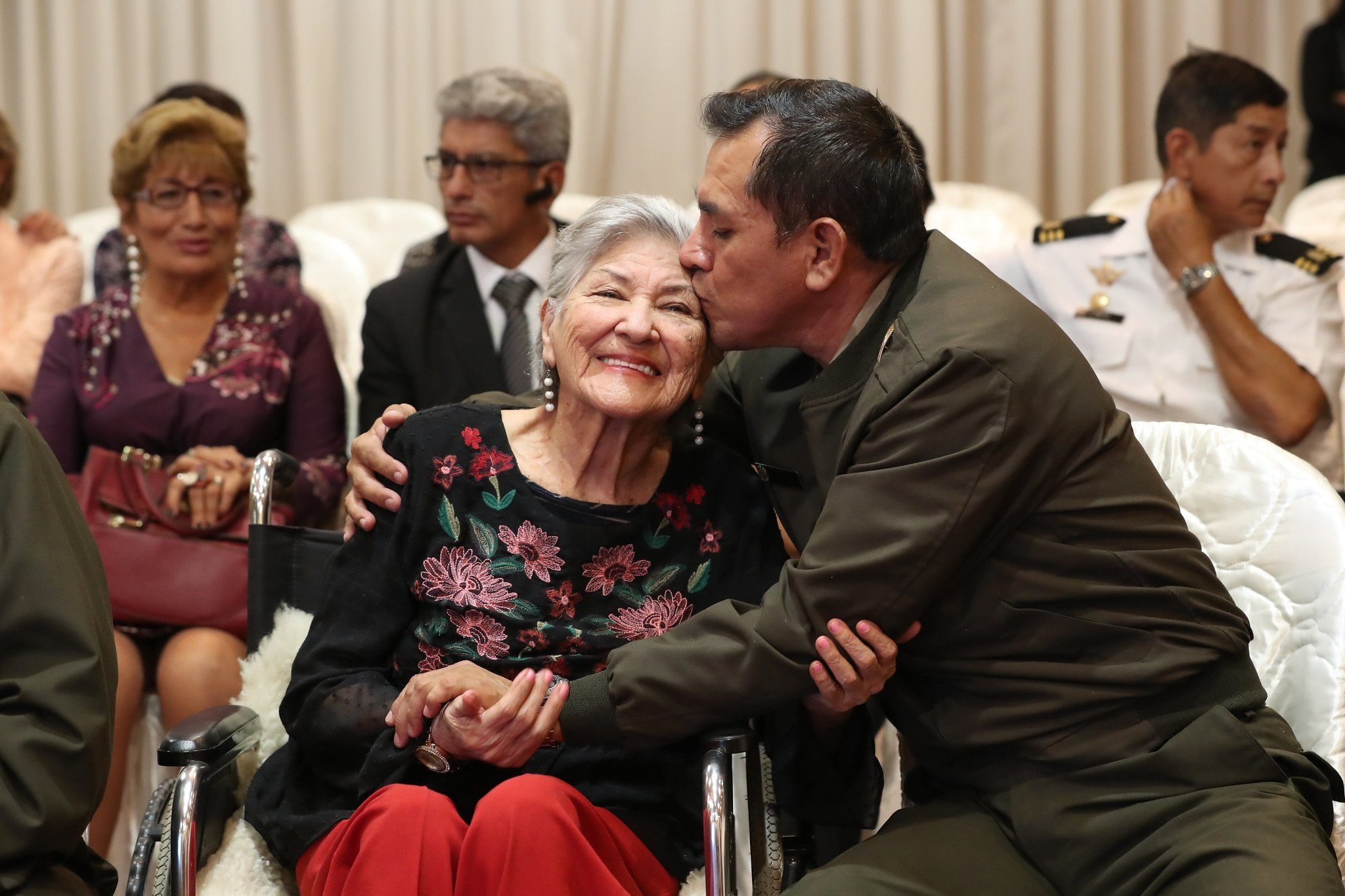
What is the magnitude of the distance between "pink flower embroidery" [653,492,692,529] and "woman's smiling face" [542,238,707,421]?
0.12m

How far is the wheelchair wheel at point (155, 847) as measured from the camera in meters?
1.82

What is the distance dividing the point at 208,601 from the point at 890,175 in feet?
5.33

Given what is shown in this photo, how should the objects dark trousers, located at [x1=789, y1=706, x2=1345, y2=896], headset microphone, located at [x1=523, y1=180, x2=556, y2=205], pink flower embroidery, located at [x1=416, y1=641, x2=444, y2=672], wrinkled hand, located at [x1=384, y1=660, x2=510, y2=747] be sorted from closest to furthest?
dark trousers, located at [x1=789, y1=706, x2=1345, y2=896]
wrinkled hand, located at [x1=384, y1=660, x2=510, y2=747]
pink flower embroidery, located at [x1=416, y1=641, x2=444, y2=672]
headset microphone, located at [x1=523, y1=180, x2=556, y2=205]

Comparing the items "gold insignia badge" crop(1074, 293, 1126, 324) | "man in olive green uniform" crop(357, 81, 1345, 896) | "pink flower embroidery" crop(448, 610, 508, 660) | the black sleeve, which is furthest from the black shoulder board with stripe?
"pink flower embroidery" crop(448, 610, 508, 660)

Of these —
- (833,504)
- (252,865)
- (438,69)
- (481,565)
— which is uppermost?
(438,69)

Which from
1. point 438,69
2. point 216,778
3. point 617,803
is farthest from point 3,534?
point 438,69

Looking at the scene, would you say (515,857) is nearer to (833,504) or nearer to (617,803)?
(617,803)

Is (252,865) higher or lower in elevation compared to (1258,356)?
lower

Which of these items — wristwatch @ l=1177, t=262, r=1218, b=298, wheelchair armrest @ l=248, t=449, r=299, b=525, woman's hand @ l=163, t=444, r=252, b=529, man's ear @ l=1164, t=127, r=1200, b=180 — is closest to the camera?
wheelchair armrest @ l=248, t=449, r=299, b=525

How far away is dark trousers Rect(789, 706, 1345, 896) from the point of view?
1.68 m

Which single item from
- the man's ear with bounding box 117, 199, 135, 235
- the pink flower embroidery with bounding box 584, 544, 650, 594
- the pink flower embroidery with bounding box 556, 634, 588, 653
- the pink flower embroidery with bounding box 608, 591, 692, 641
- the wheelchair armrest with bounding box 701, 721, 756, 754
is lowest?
the wheelchair armrest with bounding box 701, 721, 756, 754

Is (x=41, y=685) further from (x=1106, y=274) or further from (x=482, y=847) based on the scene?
(x=1106, y=274)

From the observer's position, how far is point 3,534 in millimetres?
1613

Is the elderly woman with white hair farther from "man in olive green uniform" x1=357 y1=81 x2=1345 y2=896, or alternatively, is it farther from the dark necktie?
the dark necktie
